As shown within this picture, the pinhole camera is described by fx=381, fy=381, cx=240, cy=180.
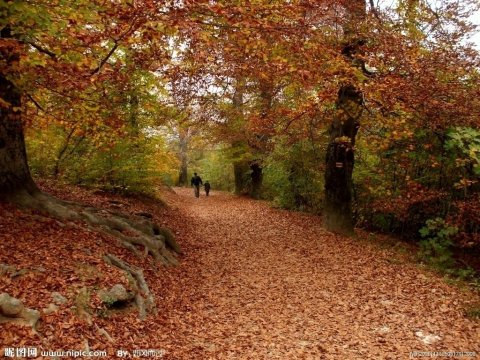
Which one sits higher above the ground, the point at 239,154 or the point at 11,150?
the point at 239,154

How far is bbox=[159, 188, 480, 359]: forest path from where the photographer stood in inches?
234

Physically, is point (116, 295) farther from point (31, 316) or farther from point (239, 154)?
point (239, 154)

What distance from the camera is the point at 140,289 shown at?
270 inches

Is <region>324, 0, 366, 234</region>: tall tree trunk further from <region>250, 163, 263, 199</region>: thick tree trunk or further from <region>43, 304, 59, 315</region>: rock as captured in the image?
<region>250, 163, 263, 199</region>: thick tree trunk

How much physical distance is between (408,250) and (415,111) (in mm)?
4798

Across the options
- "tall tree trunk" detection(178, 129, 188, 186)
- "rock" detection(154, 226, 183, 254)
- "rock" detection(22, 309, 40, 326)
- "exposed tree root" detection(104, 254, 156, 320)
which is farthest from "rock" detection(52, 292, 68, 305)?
"tall tree trunk" detection(178, 129, 188, 186)

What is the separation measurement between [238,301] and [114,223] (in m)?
3.61

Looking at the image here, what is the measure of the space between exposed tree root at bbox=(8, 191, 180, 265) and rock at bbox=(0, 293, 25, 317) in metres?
3.44

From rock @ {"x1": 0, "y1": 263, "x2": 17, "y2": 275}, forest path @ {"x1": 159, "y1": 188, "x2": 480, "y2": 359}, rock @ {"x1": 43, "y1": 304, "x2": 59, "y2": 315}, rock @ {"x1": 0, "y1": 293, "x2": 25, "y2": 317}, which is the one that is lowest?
forest path @ {"x1": 159, "y1": 188, "x2": 480, "y2": 359}

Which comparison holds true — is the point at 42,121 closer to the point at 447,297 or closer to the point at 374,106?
A: the point at 374,106

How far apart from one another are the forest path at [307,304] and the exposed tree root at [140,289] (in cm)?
44

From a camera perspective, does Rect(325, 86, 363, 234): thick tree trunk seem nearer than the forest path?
No

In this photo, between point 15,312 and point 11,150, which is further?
point 11,150

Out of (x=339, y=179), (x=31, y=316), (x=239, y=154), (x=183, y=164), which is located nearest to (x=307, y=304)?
(x=31, y=316)
